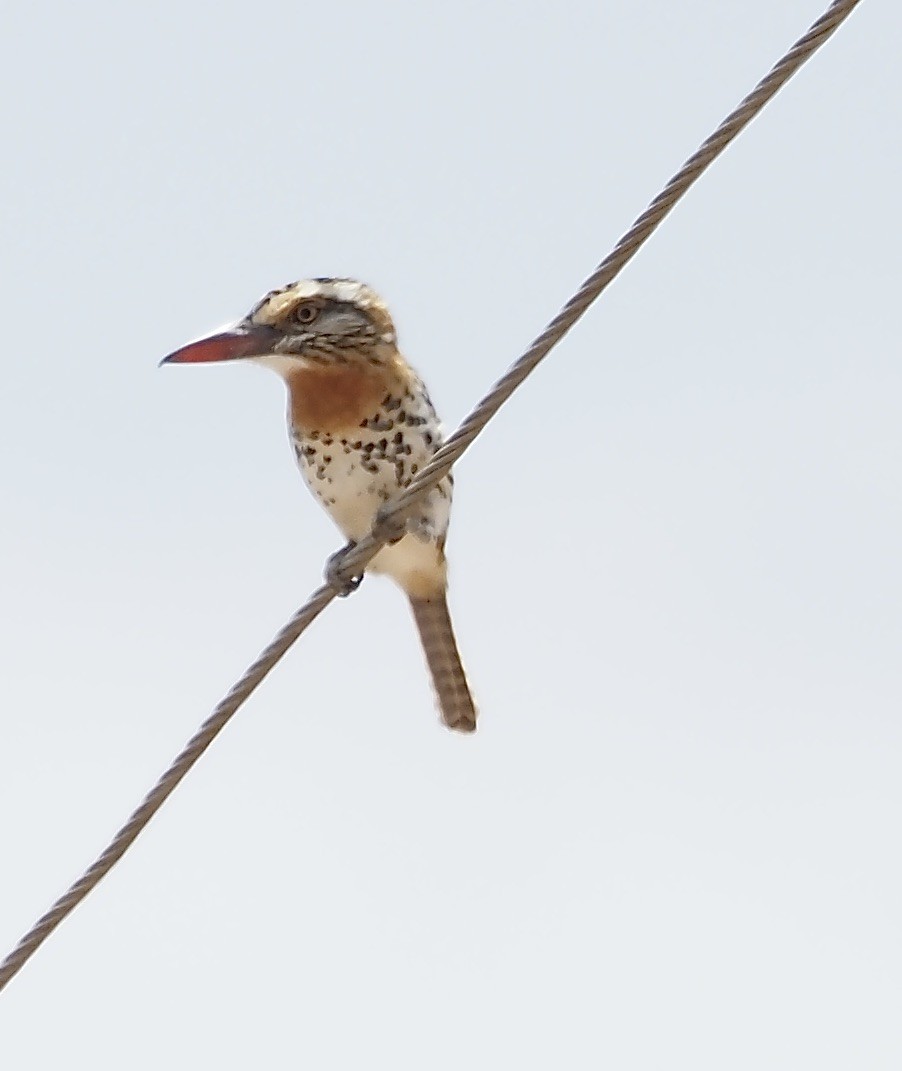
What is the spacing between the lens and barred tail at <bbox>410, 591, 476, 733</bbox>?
10133 mm

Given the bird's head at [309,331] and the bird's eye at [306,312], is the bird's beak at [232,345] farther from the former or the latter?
the bird's eye at [306,312]

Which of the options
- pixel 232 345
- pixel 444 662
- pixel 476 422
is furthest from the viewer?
pixel 444 662

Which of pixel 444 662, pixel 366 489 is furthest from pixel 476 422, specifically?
pixel 444 662

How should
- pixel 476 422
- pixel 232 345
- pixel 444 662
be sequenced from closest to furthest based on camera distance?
pixel 476 422 < pixel 232 345 < pixel 444 662

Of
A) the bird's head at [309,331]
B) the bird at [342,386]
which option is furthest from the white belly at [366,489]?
the bird's head at [309,331]

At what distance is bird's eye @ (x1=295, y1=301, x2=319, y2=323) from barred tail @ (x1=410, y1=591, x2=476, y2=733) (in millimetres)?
1605

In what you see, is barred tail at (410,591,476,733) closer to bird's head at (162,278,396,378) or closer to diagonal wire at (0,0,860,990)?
bird's head at (162,278,396,378)

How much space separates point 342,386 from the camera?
8977 mm

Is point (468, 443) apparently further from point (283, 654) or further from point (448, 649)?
point (448, 649)

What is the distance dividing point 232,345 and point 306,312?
0.34 metres

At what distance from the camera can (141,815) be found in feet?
21.6

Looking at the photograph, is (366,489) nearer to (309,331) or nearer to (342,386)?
(342,386)

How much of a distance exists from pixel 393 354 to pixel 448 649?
169 cm

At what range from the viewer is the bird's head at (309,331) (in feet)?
29.4
